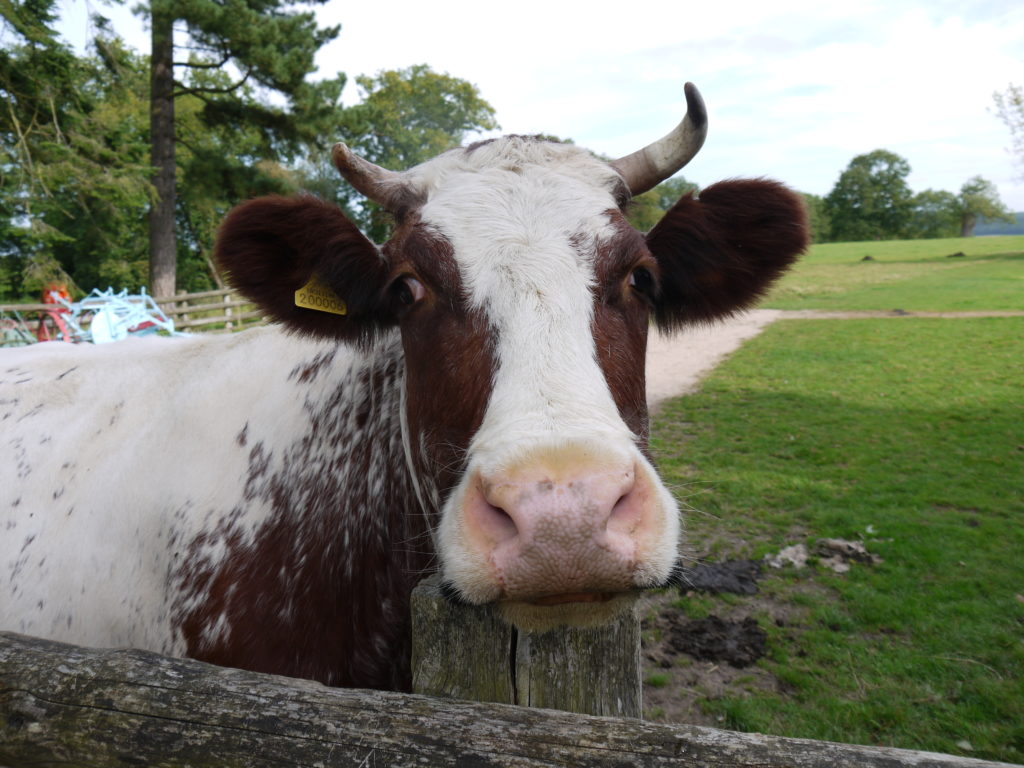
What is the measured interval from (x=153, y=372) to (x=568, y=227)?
2.30 meters

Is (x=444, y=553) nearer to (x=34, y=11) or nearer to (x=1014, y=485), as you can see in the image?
(x=1014, y=485)

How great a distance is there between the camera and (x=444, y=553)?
1.50 m

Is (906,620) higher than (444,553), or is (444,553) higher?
(444,553)

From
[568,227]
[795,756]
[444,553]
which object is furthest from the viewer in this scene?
[568,227]

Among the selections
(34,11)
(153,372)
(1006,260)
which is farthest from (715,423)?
(1006,260)

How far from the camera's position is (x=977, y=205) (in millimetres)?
81438

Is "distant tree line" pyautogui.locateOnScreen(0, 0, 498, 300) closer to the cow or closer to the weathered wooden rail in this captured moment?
the cow

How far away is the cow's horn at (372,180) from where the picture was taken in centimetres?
245

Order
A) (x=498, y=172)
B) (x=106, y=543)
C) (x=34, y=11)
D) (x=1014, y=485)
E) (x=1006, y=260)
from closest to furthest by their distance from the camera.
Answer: (x=498, y=172) < (x=106, y=543) < (x=1014, y=485) < (x=34, y=11) < (x=1006, y=260)

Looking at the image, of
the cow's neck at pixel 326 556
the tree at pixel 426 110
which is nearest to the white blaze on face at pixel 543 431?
the cow's neck at pixel 326 556

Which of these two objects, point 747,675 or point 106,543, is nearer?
point 106,543

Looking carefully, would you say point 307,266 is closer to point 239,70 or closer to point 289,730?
point 289,730

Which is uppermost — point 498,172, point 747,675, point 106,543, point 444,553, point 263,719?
point 498,172

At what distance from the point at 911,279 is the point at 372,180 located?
3986 centimetres
